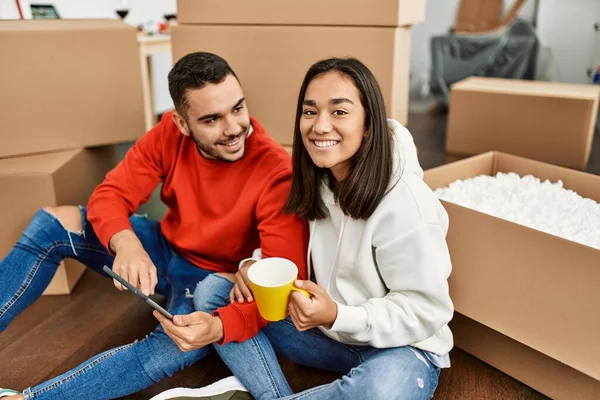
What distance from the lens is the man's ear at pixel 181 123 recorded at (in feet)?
3.91

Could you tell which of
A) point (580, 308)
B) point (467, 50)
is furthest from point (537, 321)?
point (467, 50)

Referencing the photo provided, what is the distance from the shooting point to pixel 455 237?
1.18 metres

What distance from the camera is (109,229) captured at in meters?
1.17

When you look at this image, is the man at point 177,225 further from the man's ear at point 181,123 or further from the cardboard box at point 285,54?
the cardboard box at point 285,54

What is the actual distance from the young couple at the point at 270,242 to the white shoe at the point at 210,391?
34 millimetres

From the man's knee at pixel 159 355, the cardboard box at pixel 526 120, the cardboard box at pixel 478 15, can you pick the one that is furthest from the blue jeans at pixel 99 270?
the cardboard box at pixel 478 15

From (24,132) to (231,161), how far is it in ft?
2.49

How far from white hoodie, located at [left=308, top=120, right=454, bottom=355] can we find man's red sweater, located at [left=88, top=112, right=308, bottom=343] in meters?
0.14

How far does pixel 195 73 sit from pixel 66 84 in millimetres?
645

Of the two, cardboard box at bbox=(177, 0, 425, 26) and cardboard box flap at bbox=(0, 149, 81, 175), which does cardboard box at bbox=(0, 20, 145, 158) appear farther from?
cardboard box at bbox=(177, 0, 425, 26)

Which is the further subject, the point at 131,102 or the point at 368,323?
the point at 131,102

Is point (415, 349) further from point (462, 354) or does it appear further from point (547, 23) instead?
point (547, 23)

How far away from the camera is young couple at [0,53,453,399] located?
92cm

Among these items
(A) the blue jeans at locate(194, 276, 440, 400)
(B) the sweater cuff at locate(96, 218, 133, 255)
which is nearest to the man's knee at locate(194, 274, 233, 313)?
(A) the blue jeans at locate(194, 276, 440, 400)
